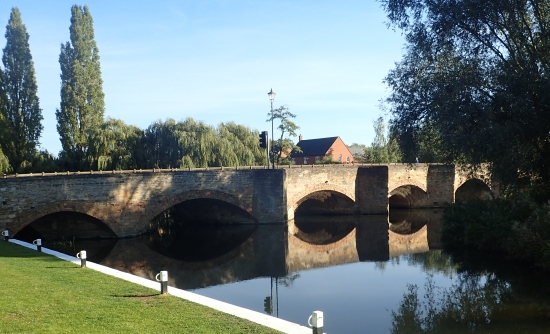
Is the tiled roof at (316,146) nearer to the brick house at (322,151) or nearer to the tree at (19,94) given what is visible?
the brick house at (322,151)

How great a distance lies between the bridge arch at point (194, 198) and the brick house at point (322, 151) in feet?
102

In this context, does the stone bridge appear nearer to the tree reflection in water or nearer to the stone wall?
the stone wall

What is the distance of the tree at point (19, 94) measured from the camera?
25.4 m

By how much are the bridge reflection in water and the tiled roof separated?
28363mm

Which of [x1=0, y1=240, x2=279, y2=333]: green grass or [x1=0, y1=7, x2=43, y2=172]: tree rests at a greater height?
[x1=0, y1=7, x2=43, y2=172]: tree

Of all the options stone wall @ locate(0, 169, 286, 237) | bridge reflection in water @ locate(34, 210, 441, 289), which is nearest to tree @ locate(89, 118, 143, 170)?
bridge reflection in water @ locate(34, 210, 441, 289)

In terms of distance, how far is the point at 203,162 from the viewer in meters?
28.1

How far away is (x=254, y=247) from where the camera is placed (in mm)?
18672

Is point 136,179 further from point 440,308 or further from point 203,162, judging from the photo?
point 440,308

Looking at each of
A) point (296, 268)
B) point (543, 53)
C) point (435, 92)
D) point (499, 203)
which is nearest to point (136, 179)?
point (296, 268)

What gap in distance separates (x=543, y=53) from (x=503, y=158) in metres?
3.10

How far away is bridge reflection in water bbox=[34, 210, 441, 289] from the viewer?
1490 centimetres

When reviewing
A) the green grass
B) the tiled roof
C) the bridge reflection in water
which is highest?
the tiled roof

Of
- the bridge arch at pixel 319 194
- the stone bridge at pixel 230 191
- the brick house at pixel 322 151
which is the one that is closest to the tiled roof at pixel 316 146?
the brick house at pixel 322 151
